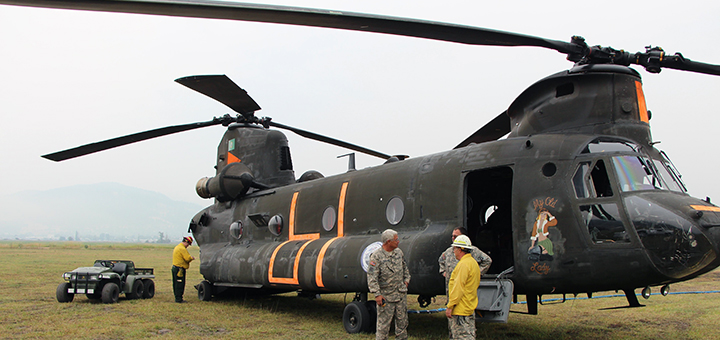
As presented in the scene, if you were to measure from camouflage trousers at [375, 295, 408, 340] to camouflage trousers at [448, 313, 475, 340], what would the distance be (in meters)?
1.03

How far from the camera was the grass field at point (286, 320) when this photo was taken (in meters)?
7.88

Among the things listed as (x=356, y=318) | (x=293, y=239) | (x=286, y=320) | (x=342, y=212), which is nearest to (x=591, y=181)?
(x=356, y=318)

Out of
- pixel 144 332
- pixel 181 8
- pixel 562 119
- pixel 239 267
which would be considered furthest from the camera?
pixel 239 267

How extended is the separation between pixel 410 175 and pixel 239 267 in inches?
190

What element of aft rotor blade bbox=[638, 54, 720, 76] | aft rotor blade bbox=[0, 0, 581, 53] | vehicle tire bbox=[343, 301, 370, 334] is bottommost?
vehicle tire bbox=[343, 301, 370, 334]

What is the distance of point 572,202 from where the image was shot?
624 centimetres

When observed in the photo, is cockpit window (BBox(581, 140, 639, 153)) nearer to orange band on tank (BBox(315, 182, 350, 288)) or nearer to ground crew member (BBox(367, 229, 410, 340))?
ground crew member (BBox(367, 229, 410, 340))

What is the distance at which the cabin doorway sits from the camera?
814 centimetres

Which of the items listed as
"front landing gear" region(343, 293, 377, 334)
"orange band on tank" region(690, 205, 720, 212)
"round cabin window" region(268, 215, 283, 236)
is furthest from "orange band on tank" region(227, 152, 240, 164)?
"orange band on tank" region(690, 205, 720, 212)

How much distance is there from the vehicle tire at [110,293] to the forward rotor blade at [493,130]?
27.3 feet

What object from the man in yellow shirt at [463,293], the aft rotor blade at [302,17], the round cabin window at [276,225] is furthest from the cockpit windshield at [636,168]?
the round cabin window at [276,225]

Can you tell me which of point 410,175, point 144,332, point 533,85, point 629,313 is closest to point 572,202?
point 533,85

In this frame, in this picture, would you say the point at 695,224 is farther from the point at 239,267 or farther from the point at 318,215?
the point at 239,267

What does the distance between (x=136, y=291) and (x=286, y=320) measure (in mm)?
4805
